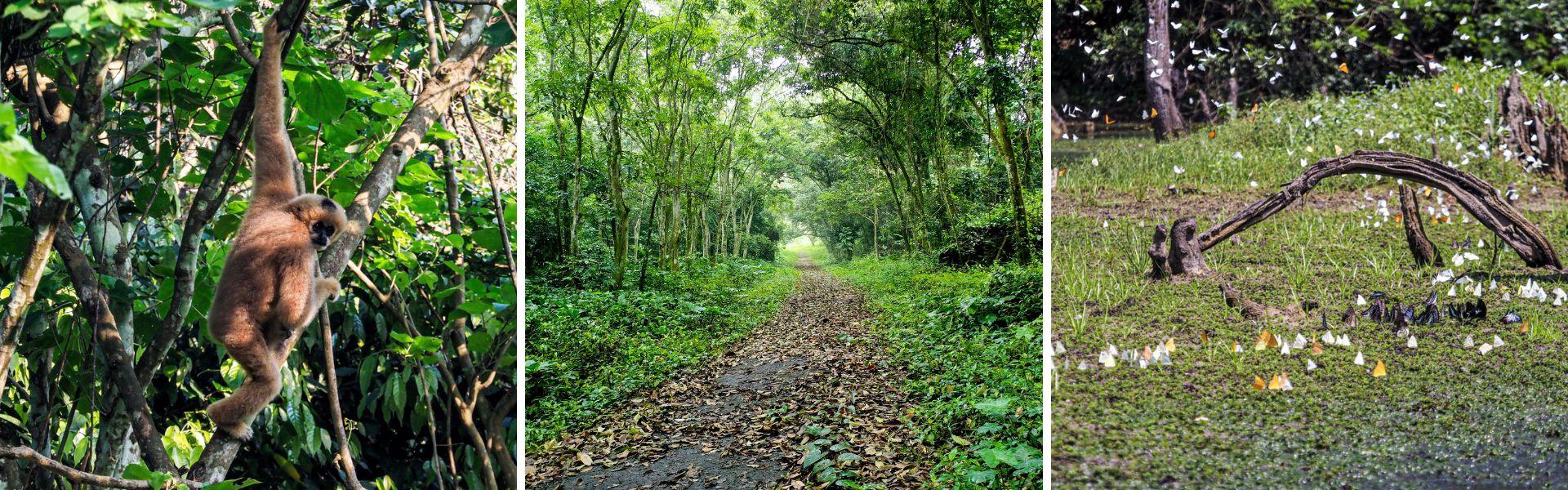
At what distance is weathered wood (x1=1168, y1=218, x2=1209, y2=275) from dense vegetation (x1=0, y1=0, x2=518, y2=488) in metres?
2.12

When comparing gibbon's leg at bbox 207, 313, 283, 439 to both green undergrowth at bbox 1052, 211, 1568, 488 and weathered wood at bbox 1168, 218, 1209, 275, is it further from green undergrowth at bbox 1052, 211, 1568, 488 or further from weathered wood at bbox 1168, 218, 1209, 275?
weathered wood at bbox 1168, 218, 1209, 275

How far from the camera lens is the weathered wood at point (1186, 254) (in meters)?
2.63

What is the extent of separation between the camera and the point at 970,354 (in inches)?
92.7

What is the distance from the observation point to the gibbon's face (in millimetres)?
1210

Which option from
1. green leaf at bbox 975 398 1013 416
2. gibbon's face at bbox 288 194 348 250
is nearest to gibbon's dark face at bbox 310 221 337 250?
gibbon's face at bbox 288 194 348 250

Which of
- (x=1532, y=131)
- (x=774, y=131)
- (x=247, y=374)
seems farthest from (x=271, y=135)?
(x=1532, y=131)

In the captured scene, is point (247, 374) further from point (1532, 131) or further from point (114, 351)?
point (1532, 131)

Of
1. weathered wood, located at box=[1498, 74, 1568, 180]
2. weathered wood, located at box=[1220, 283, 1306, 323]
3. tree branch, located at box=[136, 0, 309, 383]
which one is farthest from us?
weathered wood, located at box=[1498, 74, 1568, 180]

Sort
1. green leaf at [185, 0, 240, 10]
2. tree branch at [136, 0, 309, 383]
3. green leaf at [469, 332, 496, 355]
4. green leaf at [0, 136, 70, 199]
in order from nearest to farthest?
green leaf at [0, 136, 70, 199]
green leaf at [185, 0, 240, 10]
tree branch at [136, 0, 309, 383]
green leaf at [469, 332, 496, 355]

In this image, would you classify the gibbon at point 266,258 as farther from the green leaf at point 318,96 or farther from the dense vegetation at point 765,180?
the dense vegetation at point 765,180

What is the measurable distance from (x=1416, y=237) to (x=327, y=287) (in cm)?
336

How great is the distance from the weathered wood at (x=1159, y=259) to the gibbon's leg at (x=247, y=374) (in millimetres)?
2471

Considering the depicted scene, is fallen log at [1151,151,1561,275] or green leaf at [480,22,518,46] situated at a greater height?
green leaf at [480,22,518,46]

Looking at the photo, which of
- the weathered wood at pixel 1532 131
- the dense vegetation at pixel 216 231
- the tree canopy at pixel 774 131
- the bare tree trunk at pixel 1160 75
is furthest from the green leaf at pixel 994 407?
the weathered wood at pixel 1532 131
